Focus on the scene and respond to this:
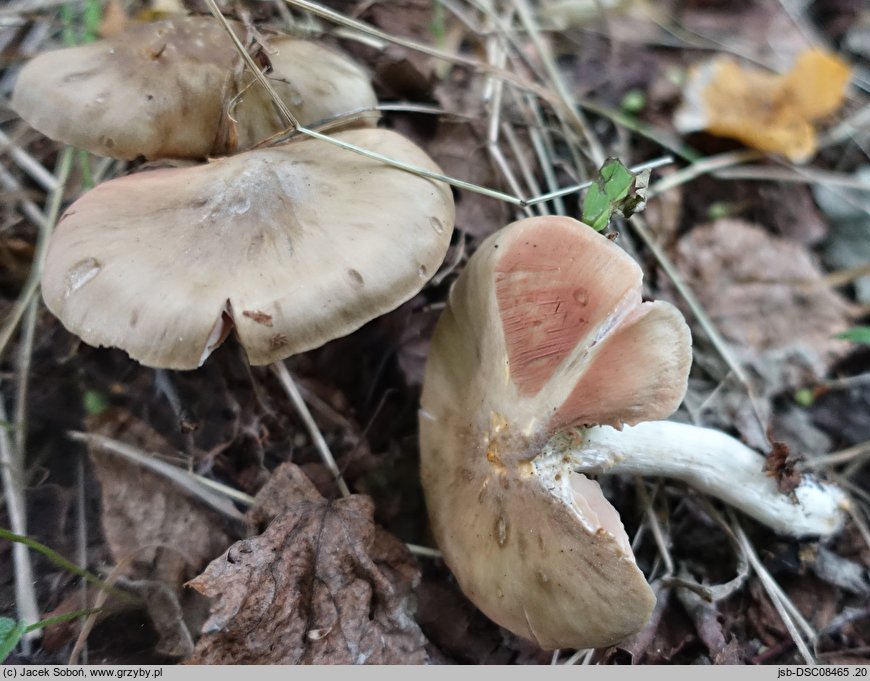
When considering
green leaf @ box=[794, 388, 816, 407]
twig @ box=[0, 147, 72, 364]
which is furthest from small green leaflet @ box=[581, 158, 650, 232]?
twig @ box=[0, 147, 72, 364]

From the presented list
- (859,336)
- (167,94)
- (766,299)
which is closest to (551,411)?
(859,336)

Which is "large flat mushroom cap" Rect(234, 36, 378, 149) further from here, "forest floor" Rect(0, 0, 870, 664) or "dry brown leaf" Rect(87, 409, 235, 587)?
"dry brown leaf" Rect(87, 409, 235, 587)

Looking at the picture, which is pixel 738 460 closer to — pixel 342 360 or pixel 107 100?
pixel 342 360

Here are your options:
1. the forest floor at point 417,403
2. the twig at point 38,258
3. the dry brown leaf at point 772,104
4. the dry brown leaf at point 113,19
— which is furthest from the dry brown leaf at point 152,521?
the dry brown leaf at point 772,104

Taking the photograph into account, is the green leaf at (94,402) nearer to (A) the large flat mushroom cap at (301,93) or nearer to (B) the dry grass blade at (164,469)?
(B) the dry grass blade at (164,469)

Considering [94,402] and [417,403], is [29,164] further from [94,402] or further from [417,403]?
[417,403]
